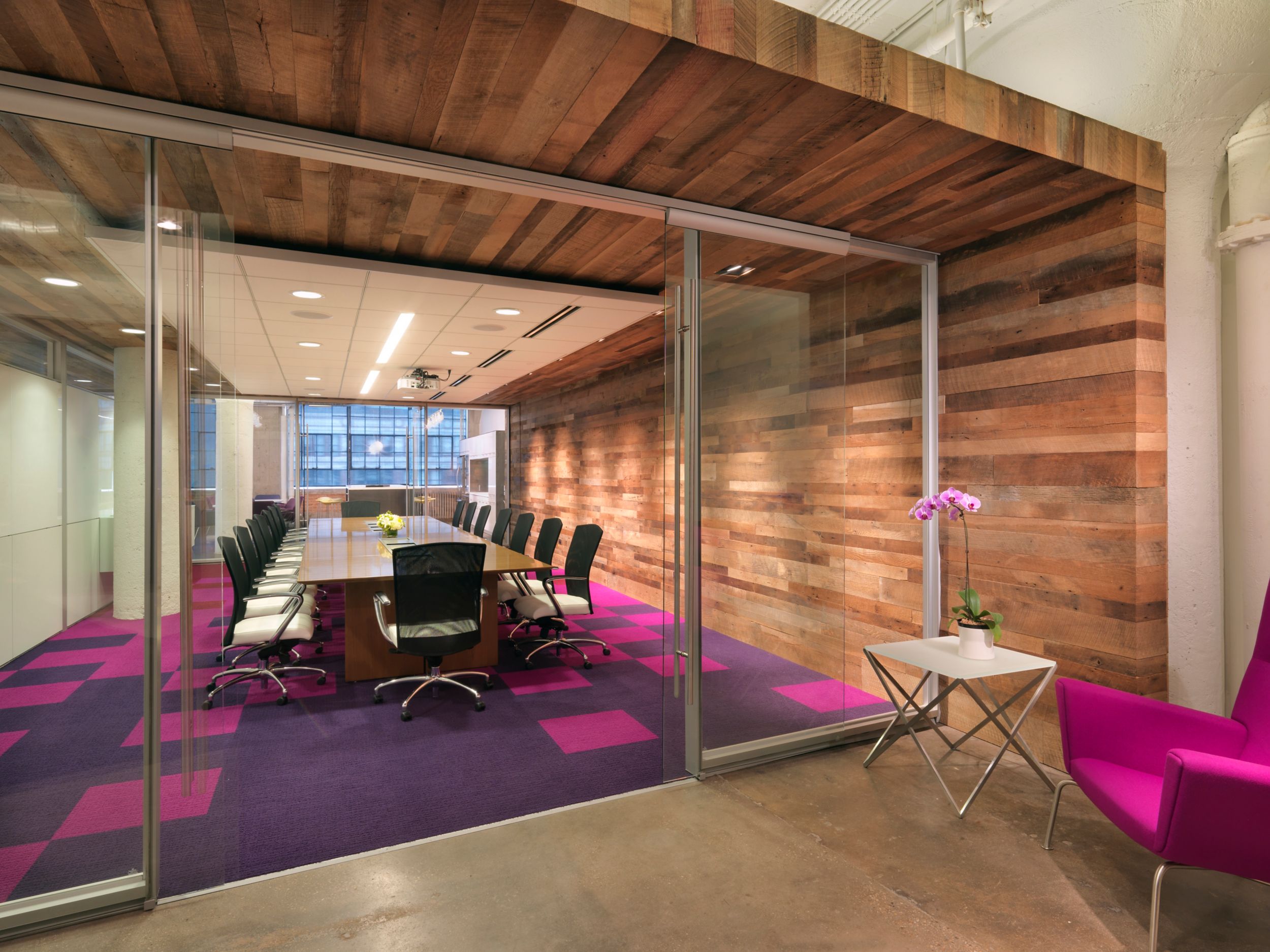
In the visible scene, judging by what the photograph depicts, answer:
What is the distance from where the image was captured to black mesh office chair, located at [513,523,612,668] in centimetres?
499

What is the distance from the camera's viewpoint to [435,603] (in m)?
4.13

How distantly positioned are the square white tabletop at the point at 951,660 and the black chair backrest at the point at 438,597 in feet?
7.37

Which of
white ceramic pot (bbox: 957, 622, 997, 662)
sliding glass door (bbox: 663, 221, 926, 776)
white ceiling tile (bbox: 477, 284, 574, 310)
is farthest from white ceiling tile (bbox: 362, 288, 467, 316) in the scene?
white ceramic pot (bbox: 957, 622, 997, 662)

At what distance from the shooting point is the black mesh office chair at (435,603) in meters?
4.02

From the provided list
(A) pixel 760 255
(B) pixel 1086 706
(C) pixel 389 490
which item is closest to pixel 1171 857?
(B) pixel 1086 706

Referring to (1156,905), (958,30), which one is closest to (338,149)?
(958,30)

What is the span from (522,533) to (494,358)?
75.4 inches

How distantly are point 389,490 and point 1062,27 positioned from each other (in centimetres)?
1143

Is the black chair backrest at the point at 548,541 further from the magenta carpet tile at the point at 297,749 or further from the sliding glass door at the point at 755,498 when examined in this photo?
the sliding glass door at the point at 755,498

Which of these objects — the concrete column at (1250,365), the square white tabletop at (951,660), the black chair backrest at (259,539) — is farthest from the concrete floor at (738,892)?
the black chair backrest at (259,539)

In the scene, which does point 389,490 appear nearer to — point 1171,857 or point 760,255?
point 760,255

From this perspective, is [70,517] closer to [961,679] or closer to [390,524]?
[961,679]

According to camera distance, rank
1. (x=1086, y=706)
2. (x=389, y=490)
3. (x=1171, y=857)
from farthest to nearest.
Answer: (x=389, y=490) < (x=1086, y=706) < (x=1171, y=857)

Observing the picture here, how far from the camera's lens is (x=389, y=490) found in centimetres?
1251
